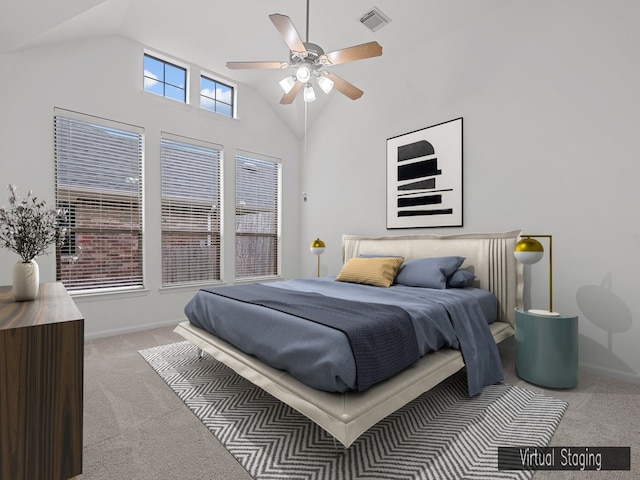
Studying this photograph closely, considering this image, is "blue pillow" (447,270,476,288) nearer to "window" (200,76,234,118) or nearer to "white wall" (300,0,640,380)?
"white wall" (300,0,640,380)

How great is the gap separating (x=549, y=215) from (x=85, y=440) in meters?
3.81

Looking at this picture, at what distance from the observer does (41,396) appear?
110cm

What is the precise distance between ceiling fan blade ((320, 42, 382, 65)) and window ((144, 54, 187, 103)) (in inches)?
105

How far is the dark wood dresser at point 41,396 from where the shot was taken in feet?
3.46

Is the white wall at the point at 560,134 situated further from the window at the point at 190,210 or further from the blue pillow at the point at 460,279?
the window at the point at 190,210

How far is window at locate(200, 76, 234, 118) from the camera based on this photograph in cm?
432

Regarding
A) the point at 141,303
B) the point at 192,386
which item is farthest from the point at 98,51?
the point at 192,386

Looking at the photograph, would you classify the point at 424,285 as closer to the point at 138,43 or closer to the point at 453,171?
the point at 453,171

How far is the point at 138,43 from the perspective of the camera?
3727mm

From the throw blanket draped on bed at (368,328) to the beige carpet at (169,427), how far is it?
2.52 ft

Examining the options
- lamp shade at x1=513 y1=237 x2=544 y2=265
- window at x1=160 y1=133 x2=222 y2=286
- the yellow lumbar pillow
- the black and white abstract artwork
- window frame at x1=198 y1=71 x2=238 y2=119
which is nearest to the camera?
lamp shade at x1=513 y1=237 x2=544 y2=265

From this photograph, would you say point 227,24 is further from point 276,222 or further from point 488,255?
point 488,255

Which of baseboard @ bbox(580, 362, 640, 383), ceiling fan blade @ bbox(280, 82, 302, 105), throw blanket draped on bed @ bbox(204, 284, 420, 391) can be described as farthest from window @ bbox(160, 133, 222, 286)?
baseboard @ bbox(580, 362, 640, 383)

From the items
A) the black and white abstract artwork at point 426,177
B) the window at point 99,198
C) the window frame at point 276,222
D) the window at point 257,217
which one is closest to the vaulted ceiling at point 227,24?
the window at point 99,198
